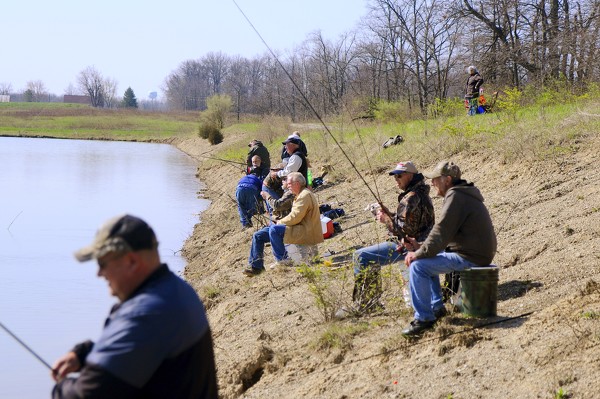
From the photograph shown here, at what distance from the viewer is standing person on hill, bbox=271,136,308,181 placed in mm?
13461

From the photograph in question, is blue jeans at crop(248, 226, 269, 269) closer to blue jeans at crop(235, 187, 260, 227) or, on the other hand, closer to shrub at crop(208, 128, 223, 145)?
blue jeans at crop(235, 187, 260, 227)

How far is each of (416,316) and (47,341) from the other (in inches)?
226

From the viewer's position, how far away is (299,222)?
10.0 metres

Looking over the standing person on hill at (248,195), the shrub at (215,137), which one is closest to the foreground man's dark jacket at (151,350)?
the standing person on hill at (248,195)

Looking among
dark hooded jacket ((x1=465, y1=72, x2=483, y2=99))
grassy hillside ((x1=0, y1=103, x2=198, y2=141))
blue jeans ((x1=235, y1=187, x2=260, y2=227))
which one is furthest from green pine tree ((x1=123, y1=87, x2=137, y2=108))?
blue jeans ((x1=235, y1=187, x2=260, y2=227))

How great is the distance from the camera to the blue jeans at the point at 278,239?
10070 millimetres

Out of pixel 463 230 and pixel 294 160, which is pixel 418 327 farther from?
pixel 294 160

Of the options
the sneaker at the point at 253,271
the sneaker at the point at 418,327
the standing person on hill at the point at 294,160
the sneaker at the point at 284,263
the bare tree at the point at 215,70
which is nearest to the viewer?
the sneaker at the point at 418,327

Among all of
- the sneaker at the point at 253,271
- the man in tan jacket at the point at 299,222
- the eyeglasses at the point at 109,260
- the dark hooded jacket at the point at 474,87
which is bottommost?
the sneaker at the point at 253,271

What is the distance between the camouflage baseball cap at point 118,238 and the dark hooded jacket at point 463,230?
12.0ft

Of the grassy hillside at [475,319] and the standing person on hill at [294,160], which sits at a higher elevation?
the standing person on hill at [294,160]

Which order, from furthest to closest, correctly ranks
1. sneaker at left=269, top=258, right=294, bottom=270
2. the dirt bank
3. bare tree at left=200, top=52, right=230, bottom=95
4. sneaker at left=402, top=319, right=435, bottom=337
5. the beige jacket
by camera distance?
bare tree at left=200, top=52, right=230, bottom=95, sneaker at left=269, top=258, right=294, bottom=270, the beige jacket, sneaker at left=402, top=319, right=435, bottom=337, the dirt bank

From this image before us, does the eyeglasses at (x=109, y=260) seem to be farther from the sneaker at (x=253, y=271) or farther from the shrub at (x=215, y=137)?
the shrub at (x=215, y=137)

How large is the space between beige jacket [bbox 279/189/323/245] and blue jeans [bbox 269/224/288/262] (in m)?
0.05
